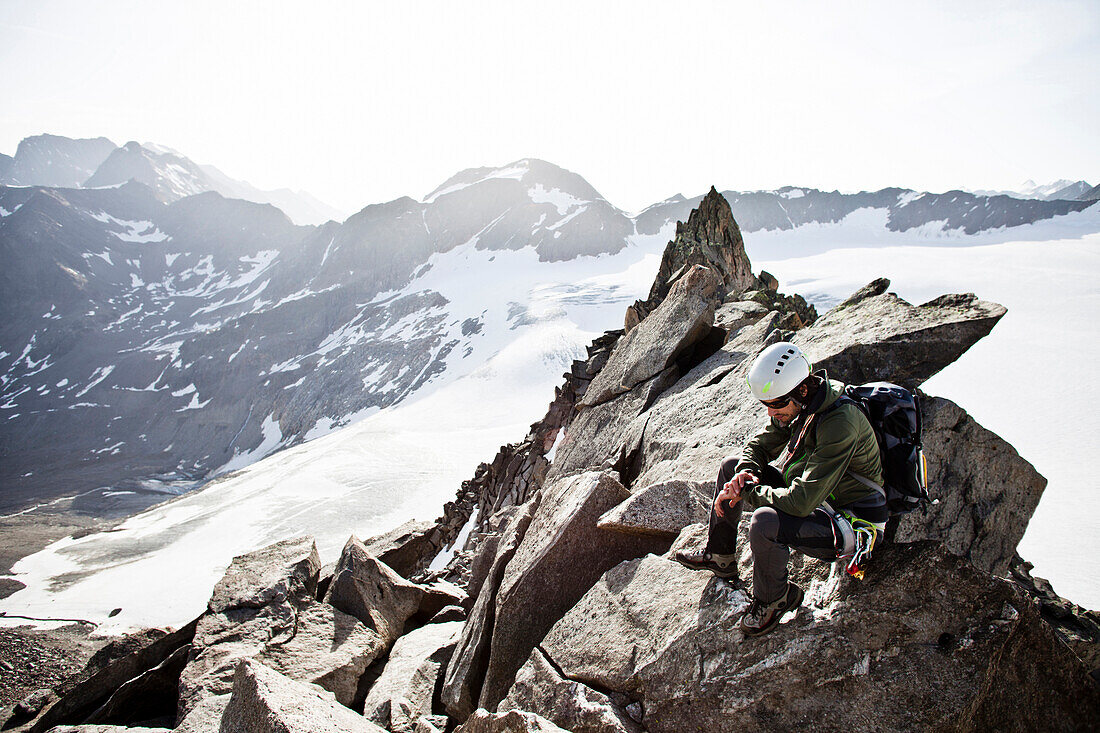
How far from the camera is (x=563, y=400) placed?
2628cm

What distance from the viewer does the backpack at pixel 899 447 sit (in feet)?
14.8

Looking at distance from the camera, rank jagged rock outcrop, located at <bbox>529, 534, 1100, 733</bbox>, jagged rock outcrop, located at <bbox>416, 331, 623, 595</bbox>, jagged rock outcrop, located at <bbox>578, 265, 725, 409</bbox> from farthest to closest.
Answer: jagged rock outcrop, located at <bbox>416, 331, 623, 595</bbox> < jagged rock outcrop, located at <bbox>578, 265, 725, 409</bbox> < jagged rock outcrop, located at <bbox>529, 534, 1100, 733</bbox>

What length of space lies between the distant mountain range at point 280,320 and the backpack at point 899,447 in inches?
3695

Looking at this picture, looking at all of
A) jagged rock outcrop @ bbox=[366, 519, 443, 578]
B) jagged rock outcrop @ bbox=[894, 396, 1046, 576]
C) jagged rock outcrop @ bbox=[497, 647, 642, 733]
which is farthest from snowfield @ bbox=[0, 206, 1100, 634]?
jagged rock outcrop @ bbox=[497, 647, 642, 733]

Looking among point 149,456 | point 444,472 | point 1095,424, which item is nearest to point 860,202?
point 1095,424

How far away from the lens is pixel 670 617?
17.2 ft

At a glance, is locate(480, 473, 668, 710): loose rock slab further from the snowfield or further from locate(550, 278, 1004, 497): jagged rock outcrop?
the snowfield

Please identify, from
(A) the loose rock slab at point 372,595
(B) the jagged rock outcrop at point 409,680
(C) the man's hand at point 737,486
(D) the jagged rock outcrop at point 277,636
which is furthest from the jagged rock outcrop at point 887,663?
(A) the loose rock slab at point 372,595

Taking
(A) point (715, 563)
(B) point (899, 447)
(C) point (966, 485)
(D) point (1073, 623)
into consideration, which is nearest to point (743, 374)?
(C) point (966, 485)

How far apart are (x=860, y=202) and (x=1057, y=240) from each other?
69.9 m

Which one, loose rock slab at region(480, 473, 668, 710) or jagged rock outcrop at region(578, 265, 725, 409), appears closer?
loose rock slab at region(480, 473, 668, 710)

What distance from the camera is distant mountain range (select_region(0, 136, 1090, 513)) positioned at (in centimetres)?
10681

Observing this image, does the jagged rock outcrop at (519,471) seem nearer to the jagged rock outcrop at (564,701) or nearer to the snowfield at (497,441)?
the snowfield at (497,441)

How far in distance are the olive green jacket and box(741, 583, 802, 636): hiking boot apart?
2.58 ft
